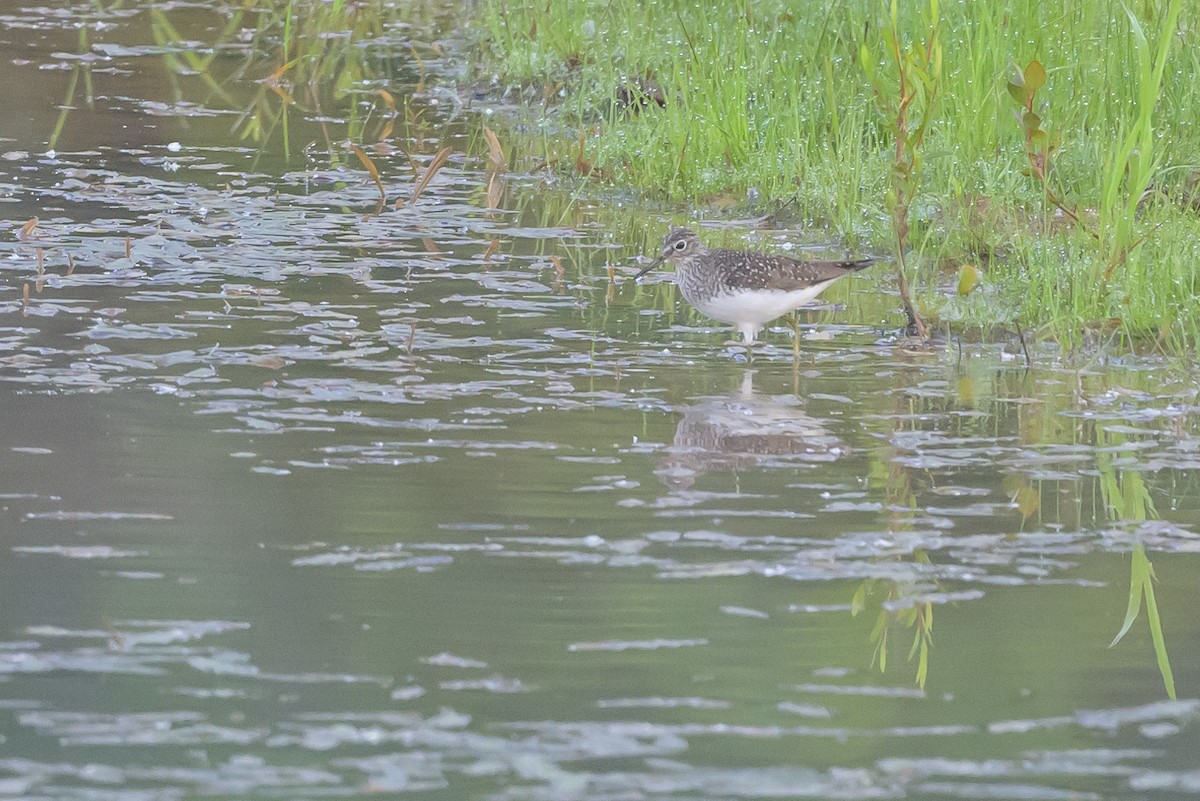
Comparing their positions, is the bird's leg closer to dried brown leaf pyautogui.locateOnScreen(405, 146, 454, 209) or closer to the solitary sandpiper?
the solitary sandpiper

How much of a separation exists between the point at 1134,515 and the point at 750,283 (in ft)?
8.17

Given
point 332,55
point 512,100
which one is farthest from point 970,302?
point 332,55

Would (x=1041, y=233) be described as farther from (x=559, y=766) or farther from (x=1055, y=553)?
(x=559, y=766)

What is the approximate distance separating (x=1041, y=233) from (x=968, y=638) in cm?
462

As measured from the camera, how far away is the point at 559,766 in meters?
4.05

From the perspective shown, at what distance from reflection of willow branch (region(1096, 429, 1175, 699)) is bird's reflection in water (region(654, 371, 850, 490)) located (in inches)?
33.8

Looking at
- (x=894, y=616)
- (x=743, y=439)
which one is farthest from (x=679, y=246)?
(x=894, y=616)

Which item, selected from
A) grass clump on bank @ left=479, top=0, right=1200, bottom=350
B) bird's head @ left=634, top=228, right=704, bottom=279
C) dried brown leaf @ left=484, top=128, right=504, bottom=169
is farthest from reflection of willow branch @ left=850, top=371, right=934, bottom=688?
dried brown leaf @ left=484, top=128, right=504, bottom=169

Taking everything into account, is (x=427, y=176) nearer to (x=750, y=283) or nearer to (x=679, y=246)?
(x=679, y=246)

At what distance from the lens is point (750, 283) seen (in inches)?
313

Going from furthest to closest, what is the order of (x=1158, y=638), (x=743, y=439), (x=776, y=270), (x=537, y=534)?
(x=776, y=270)
(x=743, y=439)
(x=537, y=534)
(x=1158, y=638)

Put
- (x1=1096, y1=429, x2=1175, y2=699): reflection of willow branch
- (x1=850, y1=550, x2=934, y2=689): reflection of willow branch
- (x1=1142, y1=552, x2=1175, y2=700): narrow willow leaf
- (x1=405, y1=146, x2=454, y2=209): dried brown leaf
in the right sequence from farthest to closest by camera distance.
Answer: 1. (x1=405, y1=146, x2=454, y2=209): dried brown leaf
2. (x1=1096, y1=429, x2=1175, y2=699): reflection of willow branch
3. (x1=850, y1=550, x2=934, y2=689): reflection of willow branch
4. (x1=1142, y1=552, x2=1175, y2=700): narrow willow leaf

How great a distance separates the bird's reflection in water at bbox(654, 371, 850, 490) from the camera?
6258 mm

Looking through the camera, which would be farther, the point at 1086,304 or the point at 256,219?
the point at 256,219
